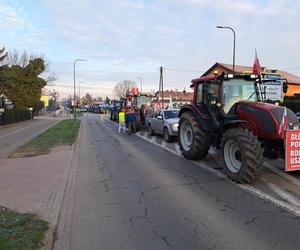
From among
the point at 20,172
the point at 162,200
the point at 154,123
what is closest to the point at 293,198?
the point at 162,200

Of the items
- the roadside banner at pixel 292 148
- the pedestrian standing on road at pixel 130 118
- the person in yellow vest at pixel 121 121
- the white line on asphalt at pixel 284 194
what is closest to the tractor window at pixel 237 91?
the roadside banner at pixel 292 148

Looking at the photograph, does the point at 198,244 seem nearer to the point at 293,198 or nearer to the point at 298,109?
the point at 293,198

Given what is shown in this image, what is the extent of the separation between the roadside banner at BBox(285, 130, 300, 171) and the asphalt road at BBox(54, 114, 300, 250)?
118cm

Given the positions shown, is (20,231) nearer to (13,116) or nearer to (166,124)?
(166,124)

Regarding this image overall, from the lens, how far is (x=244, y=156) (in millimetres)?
8867

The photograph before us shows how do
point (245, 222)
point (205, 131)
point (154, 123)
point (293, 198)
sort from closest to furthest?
point (245, 222), point (293, 198), point (205, 131), point (154, 123)

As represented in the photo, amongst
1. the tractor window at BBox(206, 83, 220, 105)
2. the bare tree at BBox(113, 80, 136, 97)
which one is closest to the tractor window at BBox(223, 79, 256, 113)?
the tractor window at BBox(206, 83, 220, 105)

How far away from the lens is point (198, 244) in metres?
5.52

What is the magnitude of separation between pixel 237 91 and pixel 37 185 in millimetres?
5723

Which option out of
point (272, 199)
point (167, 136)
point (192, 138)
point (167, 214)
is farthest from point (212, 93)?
point (167, 136)

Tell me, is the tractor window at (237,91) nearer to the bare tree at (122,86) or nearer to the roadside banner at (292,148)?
the roadside banner at (292,148)

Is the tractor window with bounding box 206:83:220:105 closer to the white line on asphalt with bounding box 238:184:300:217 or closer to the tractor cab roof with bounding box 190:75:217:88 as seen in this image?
the tractor cab roof with bounding box 190:75:217:88

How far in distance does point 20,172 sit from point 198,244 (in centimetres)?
722

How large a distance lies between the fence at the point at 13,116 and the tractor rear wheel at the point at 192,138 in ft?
124
